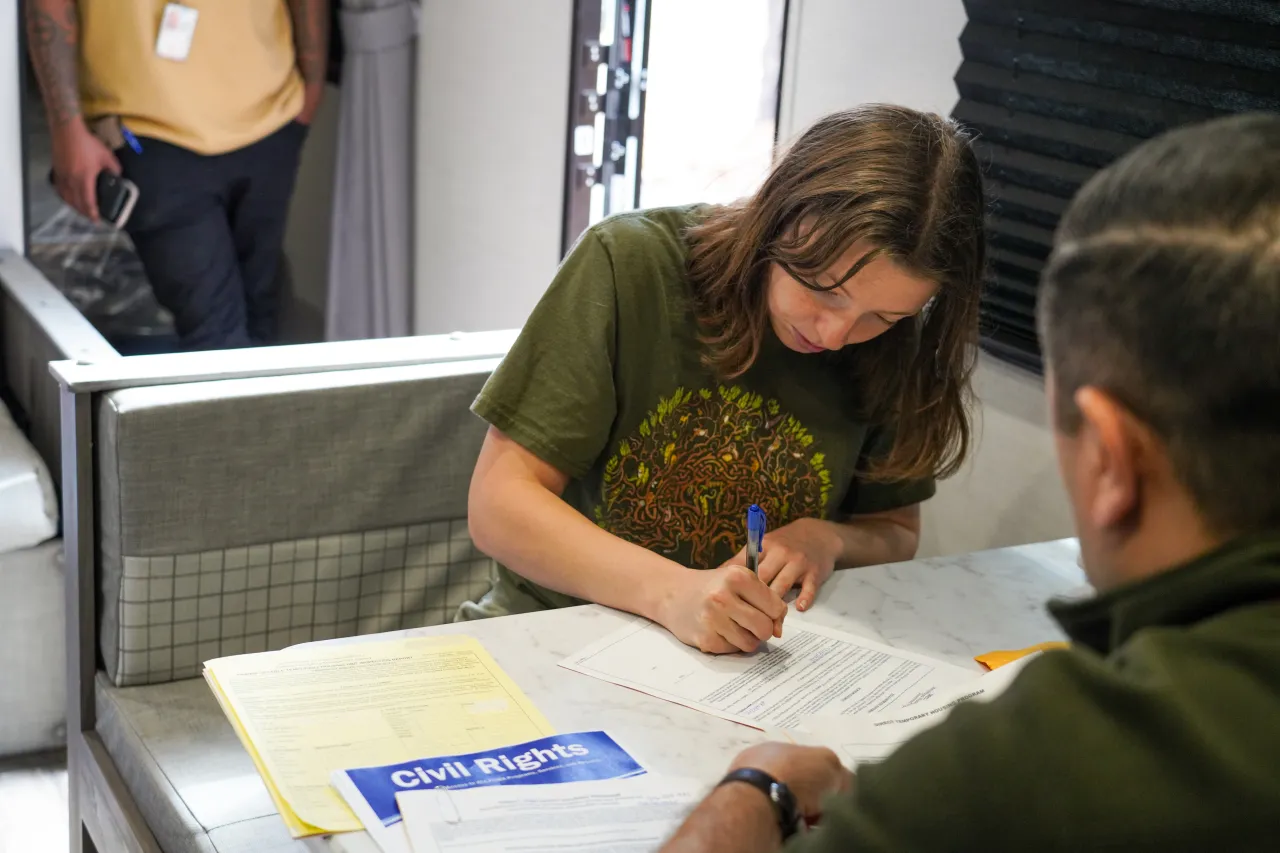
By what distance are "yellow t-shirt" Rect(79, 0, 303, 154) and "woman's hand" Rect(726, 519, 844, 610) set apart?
7.84 ft

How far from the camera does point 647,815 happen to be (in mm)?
1091

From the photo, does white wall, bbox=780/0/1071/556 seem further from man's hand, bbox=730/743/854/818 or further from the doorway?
man's hand, bbox=730/743/854/818

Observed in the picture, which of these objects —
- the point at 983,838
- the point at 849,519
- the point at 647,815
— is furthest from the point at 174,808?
the point at 983,838

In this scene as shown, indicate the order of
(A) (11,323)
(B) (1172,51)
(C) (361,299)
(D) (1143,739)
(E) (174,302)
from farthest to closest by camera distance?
(C) (361,299)
(E) (174,302)
(A) (11,323)
(B) (1172,51)
(D) (1143,739)

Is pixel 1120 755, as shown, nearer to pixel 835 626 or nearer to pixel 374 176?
pixel 835 626

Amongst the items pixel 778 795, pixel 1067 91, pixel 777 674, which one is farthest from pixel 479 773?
pixel 1067 91

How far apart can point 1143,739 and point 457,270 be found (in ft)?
11.0

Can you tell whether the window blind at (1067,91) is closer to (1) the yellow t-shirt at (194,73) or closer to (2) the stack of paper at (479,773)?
(2) the stack of paper at (479,773)

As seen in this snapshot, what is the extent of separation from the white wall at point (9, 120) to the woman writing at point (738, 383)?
195 cm

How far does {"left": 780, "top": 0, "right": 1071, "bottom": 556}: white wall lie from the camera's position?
2.14 m

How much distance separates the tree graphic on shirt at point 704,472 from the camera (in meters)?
1.62

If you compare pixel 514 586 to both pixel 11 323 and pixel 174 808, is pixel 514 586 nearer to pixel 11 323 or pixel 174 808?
pixel 174 808

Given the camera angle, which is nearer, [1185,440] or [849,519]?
[1185,440]

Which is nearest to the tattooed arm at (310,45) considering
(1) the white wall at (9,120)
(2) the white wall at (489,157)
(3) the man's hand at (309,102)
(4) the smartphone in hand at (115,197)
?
(3) the man's hand at (309,102)
